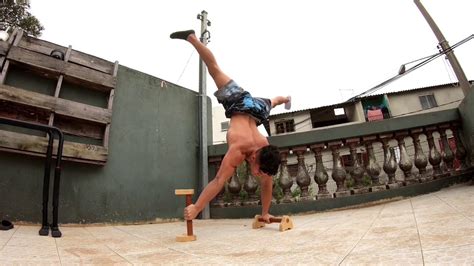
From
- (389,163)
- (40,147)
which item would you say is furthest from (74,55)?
(389,163)

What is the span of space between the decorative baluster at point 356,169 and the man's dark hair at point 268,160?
59.7 inches

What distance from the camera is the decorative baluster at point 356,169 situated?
11.2 feet

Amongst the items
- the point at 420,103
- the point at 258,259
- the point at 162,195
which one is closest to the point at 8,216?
the point at 162,195

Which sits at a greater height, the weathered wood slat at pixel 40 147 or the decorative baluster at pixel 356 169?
the weathered wood slat at pixel 40 147

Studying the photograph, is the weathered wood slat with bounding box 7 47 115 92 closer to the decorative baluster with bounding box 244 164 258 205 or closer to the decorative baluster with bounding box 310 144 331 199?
the decorative baluster with bounding box 244 164 258 205

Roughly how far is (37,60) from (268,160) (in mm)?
2686

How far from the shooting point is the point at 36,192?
9.50 ft

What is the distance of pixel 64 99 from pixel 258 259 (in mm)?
2892

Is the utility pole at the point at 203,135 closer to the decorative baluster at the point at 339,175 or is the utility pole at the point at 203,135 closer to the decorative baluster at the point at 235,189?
the decorative baluster at the point at 235,189

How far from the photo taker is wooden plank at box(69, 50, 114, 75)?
3406mm

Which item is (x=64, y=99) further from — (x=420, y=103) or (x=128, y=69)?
(x=420, y=103)

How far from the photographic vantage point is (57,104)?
309cm

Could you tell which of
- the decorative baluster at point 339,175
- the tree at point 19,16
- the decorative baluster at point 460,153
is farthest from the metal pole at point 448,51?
the tree at point 19,16

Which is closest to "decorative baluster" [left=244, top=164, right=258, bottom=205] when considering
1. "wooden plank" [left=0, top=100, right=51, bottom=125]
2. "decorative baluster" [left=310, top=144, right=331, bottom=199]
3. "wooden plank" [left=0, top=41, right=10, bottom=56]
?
"decorative baluster" [left=310, top=144, right=331, bottom=199]
